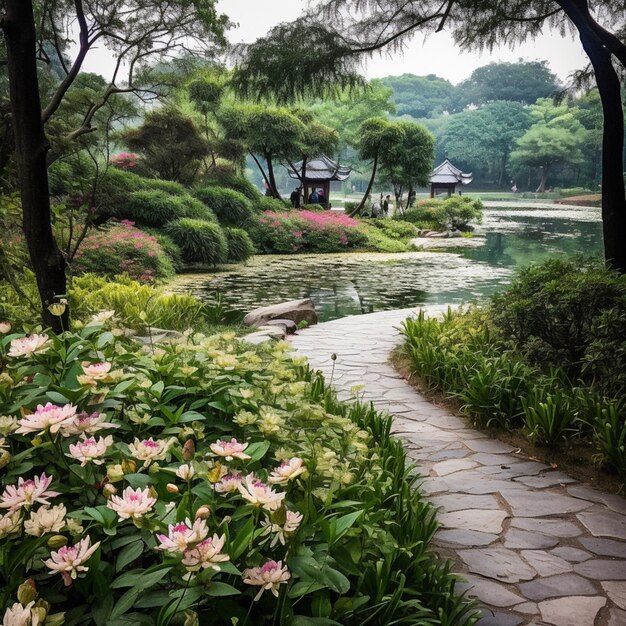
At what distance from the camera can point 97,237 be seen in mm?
9875

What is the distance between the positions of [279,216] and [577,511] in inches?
573

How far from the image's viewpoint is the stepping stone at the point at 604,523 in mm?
2375

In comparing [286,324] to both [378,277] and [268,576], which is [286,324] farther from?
[378,277]

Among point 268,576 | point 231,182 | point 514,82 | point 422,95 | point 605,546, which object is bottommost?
point 605,546

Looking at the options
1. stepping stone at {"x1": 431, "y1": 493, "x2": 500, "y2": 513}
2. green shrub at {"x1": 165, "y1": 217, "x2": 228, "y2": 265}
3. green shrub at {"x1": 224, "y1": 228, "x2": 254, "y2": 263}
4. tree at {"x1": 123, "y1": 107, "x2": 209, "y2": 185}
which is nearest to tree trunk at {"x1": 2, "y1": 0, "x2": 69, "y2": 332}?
stepping stone at {"x1": 431, "y1": 493, "x2": 500, "y2": 513}

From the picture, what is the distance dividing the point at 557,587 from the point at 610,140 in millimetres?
4168

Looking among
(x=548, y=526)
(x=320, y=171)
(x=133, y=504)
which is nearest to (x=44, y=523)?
(x=133, y=504)

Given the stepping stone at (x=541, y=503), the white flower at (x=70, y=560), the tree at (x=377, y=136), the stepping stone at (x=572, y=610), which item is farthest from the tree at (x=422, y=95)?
the white flower at (x=70, y=560)

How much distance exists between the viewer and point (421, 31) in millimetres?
5633

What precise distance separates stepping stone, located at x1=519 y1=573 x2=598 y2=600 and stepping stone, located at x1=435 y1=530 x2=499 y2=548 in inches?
10.8

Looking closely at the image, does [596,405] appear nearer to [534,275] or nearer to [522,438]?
[522,438]

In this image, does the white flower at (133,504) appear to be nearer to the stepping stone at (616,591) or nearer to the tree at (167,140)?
the stepping stone at (616,591)

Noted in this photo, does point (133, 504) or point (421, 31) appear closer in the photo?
point (133, 504)

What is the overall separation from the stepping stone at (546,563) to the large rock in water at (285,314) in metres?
4.32
